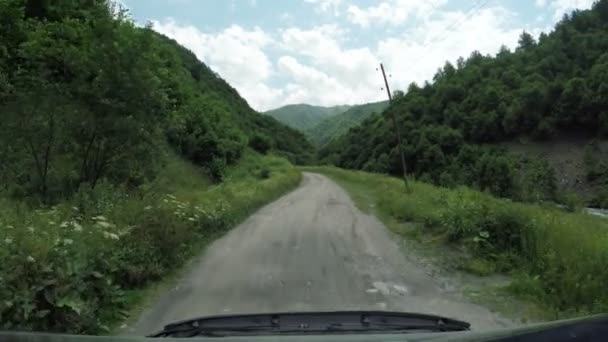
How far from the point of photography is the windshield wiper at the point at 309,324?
367 cm

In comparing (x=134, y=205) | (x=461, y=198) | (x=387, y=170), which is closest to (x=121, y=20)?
(x=134, y=205)

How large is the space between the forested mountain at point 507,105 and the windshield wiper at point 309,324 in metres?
Result: 70.2

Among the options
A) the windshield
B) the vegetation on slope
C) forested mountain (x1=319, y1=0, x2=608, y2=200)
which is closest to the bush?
forested mountain (x1=319, y1=0, x2=608, y2=200)

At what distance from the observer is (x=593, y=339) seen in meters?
1.82

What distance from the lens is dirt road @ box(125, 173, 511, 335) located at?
304 inches

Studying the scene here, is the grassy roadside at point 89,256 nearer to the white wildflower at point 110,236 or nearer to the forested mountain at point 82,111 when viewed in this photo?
the white wildflower at point 110,236

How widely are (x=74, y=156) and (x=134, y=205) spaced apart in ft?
16.9

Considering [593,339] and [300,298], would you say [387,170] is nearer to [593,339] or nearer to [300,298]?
[300,298]

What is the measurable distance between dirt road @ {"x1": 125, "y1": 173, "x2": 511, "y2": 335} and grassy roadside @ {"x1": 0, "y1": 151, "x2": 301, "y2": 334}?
1.67 feet

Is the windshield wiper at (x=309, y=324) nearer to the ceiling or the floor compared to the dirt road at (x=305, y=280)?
nearer to the ceiling

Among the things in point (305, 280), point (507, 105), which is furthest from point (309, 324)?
point (507, 105)

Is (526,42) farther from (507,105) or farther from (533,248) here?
(533,248)

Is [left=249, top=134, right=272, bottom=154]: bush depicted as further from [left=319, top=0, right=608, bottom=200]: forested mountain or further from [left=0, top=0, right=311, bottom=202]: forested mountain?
[left=0, top=0, right=311, bottom=202]: forested mountain

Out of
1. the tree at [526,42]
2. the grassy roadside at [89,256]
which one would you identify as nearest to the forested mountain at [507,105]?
the tree at [526,42]
